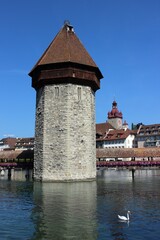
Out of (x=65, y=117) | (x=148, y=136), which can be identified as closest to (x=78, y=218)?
(x=65, y=117)

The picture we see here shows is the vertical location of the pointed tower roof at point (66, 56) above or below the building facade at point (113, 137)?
above

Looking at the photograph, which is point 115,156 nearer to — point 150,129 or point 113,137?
point 113,137

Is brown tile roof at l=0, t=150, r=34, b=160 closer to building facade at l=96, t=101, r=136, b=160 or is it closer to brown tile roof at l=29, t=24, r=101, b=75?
brown tile roof at l=29, t=24, r=101, b=75

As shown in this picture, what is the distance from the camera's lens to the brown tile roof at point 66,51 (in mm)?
20536

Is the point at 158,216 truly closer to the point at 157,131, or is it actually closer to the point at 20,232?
the point at 20,232

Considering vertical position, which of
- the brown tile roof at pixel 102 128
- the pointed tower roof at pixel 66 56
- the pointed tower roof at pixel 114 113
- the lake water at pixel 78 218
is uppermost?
the pointed tower roof at pixel 114 113

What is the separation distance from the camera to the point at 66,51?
20.9 metres

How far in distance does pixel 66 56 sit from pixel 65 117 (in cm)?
413

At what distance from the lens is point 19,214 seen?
373 inches

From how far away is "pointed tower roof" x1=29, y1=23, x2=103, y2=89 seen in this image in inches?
799

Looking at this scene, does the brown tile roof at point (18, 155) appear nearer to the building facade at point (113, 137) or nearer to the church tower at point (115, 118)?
the building facade at point (113, 137)

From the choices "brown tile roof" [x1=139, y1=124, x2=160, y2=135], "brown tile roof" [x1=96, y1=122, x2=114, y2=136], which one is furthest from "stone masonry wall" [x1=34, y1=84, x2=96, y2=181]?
"brown tile roof" [x1=96, y1=122, x2=114, y2=136]

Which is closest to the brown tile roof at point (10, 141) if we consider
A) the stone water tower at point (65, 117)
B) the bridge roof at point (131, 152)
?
the bridge roof at point (131, 152)

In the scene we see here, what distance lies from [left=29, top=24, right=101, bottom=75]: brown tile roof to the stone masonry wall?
1742 millimetres
